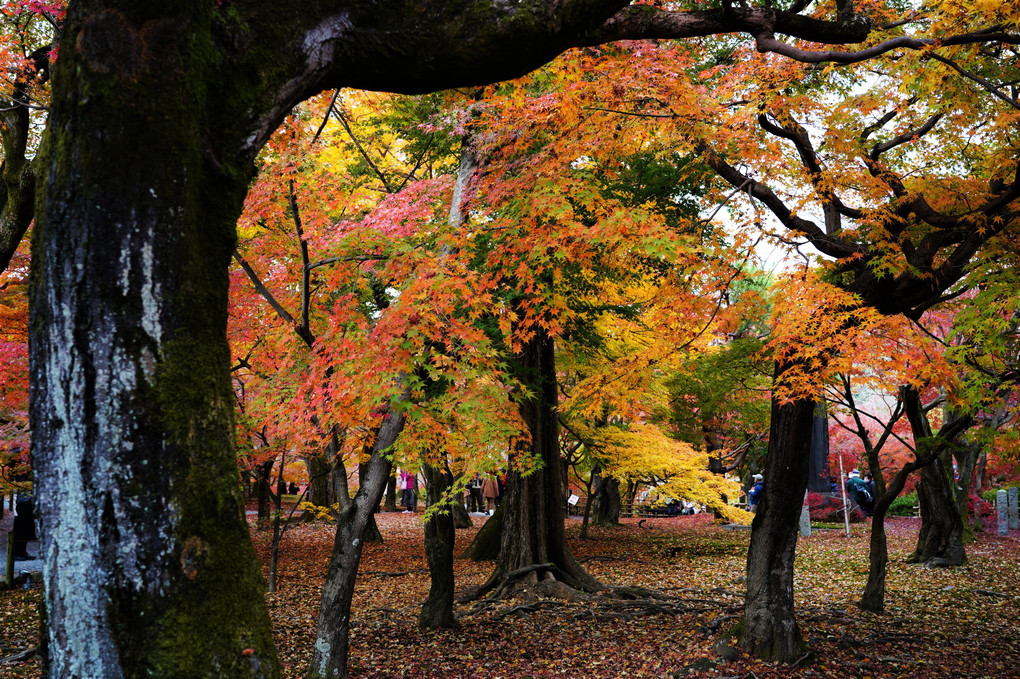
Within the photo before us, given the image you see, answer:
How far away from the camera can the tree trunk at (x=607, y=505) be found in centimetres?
2220

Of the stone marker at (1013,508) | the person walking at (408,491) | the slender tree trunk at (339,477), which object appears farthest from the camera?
the person walking at (408,491)

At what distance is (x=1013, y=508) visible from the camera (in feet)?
63.4

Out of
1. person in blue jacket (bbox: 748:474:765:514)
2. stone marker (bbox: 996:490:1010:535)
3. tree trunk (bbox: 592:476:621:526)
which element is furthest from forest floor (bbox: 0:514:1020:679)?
person in blue jacket (bbox: 748:474:765:514)

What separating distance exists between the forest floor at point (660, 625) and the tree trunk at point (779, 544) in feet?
0.86

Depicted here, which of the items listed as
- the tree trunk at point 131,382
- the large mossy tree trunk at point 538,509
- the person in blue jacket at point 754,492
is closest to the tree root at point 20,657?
the large mossy tree trunk at point 538,509

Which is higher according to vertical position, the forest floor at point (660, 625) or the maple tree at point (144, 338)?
the maple tree at point (144, 338)

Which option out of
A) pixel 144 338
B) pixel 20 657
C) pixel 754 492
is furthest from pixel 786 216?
pixel 754 492

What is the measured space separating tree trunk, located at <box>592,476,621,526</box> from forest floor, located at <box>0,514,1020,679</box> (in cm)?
780

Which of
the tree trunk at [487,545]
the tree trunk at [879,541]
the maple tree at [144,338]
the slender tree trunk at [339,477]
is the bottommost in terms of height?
the tree trunk at [487,545]

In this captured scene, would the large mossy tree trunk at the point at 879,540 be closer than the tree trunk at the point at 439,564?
No

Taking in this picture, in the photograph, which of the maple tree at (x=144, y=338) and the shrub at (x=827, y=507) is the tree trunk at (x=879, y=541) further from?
the shrub at (x=827, y=507)

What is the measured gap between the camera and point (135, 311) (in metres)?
2.25

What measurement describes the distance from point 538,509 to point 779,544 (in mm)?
4850

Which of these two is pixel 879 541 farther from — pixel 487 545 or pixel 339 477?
pixel 487 545
